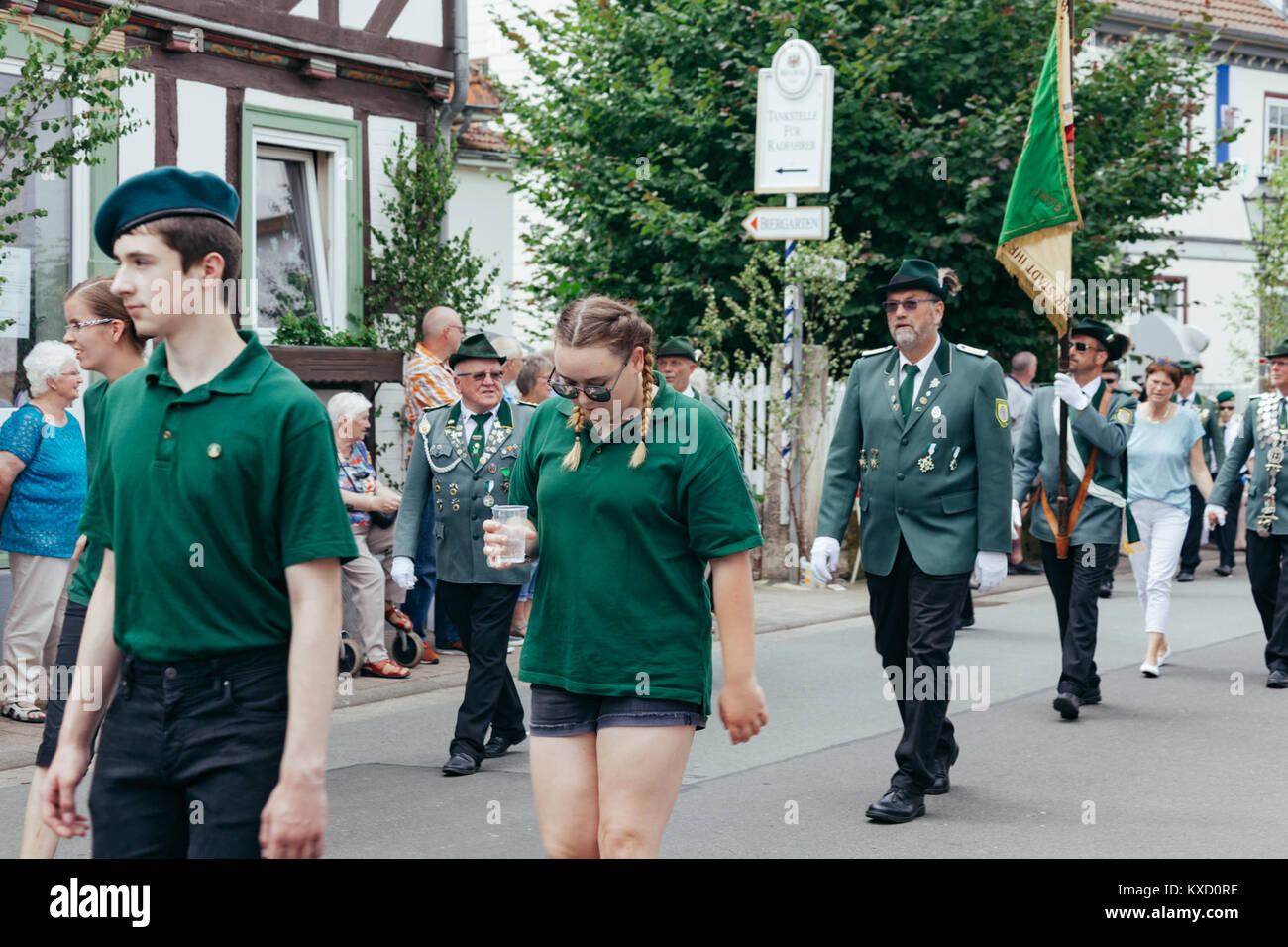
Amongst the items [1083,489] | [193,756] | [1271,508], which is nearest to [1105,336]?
[1083,489]

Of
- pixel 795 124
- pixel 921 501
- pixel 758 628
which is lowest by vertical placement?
pixel 758 628

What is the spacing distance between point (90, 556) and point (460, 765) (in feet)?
10.8

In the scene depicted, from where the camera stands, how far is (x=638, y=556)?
13.1 feet

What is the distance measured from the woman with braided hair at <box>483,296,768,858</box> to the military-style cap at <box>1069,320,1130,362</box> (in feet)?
17.2

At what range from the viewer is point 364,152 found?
14008mm

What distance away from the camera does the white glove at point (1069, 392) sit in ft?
27.9

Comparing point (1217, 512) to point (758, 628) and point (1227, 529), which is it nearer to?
point (758, 628)

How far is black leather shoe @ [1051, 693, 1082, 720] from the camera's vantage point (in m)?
8.62

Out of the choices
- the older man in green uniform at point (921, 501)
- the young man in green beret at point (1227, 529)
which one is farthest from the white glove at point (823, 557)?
the young man in green beret at point (1227, 529)

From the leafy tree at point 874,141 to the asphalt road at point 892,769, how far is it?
660 cm

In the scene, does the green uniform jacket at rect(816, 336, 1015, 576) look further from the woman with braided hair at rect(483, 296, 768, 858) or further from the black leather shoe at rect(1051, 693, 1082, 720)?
the woman with braided hair at rect(483, 296, 768, 858)

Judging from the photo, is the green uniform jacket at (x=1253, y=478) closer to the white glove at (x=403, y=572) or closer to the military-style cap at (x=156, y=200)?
the white glove at (x=403, y=572)
